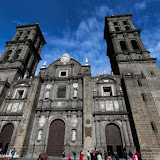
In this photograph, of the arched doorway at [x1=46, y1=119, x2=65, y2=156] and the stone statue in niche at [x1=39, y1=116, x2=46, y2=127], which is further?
the stone statue in niche at [x1=39, y1=116, x2=46, y2=127]

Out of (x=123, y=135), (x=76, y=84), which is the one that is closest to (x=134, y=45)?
(x=76, y=84)

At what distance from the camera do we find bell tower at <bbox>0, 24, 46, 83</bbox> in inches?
902

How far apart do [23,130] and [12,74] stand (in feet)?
38.3

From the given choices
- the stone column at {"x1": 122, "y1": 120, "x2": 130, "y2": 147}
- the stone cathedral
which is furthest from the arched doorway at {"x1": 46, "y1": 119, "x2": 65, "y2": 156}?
the stone column at {"x1": 122, "y1": 120, "x2": 130, "y2": 147}

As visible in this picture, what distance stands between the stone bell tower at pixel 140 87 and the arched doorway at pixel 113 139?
1769 millimetres

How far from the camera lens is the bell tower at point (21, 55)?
22.9 m

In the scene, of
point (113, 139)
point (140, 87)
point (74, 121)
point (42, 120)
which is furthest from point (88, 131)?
point (140, 87)

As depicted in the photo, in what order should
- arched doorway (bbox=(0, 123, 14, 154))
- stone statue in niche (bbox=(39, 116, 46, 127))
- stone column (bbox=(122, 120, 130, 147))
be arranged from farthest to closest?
1. stone statue in niche (bbox=(39, 116, 46, 127))
2. arched doorway (bbox=(0, 123, 14, 154))
3. stone column (bbox=(122, 120, 130, 147))

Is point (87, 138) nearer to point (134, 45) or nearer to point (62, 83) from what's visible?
point (62, 83)

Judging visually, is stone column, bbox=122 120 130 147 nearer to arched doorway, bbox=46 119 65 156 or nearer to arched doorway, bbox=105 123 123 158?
arched doorway, bbox=105 123 123 158

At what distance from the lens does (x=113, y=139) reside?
1436 cm

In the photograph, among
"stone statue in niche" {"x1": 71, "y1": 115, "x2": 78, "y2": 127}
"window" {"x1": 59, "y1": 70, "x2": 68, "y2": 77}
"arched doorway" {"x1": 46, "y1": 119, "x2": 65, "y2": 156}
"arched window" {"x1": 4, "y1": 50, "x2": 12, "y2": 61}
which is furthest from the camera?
"arched window" {"x1": 4, "y1": 50, "x2": 12, "y2": 61}

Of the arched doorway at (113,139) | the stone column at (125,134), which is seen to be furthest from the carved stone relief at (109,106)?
the stone column at (125,134)

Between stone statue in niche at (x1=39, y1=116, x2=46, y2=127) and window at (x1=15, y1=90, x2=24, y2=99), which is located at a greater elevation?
window at (x1=15, y1=90, x2=24, y2=99)
